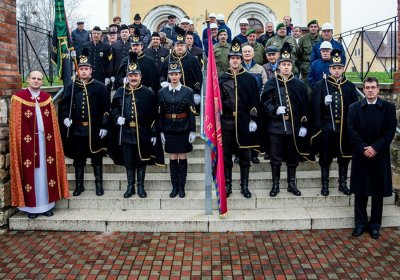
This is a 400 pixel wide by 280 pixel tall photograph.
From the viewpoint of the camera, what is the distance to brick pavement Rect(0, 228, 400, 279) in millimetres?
4949

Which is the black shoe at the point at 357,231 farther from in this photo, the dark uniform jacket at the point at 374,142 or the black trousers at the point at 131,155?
the black trousers at the point at 131,155

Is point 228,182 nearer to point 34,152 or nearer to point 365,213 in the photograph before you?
point 365,213

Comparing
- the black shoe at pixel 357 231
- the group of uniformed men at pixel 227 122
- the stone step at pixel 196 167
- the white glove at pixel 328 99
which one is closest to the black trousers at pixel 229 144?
the group of uniformed men at pixel 227 122

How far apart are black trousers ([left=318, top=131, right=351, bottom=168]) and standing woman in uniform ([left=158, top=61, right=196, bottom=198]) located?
208cm

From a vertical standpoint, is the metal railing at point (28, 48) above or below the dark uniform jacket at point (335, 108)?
above

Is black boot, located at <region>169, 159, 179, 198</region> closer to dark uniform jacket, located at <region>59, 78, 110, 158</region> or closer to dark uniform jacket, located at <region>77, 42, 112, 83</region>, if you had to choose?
dark uniform jacket, located at <region>59, 78, 110, 158</region>

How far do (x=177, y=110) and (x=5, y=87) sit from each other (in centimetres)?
259

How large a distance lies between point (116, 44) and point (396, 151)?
21.7ft

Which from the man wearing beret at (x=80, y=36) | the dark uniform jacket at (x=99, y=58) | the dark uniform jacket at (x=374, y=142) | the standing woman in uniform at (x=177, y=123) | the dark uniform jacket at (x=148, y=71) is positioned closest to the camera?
the dark uniform jacket at (x=374, y=142)

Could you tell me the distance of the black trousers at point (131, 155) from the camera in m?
6.96

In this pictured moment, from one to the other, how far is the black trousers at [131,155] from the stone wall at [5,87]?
1.75 meters

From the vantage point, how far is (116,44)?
10.4 m

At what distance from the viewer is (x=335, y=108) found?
6.88 m

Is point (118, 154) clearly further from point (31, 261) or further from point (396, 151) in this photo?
point (396, 151)
